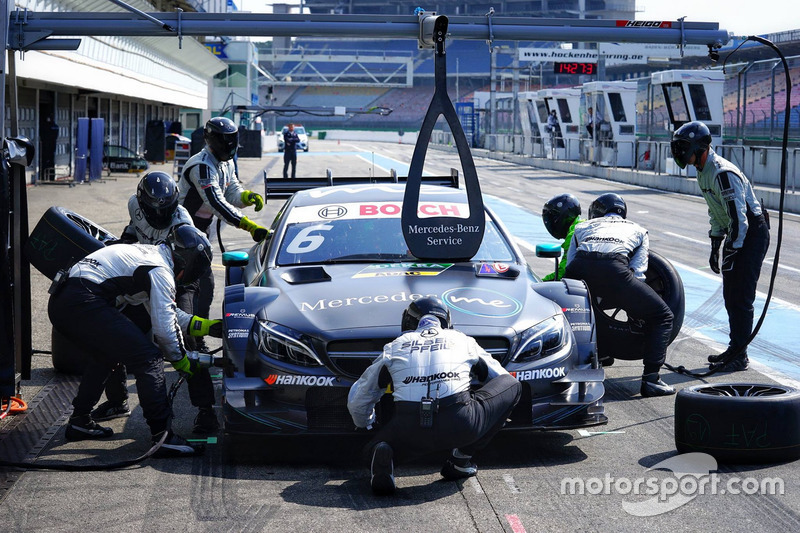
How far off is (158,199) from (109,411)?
1.41 m

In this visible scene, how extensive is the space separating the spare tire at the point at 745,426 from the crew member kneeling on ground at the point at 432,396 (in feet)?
3.24

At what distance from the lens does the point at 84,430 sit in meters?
6.09

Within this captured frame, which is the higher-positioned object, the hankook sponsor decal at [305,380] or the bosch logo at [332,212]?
the bosch logo at [332,212]

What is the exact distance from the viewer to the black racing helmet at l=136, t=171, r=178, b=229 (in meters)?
6.37

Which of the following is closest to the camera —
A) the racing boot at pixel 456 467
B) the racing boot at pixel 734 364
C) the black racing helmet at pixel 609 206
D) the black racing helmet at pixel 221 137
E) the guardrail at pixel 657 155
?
the racing boot at pixel 456 467

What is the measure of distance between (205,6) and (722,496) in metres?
59.4

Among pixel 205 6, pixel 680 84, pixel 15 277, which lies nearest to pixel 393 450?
pixel 15 277

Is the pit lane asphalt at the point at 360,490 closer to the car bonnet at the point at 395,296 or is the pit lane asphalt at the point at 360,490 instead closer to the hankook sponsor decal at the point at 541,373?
the hankook sponsor decal at the point at 541,373

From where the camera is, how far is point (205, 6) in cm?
6081

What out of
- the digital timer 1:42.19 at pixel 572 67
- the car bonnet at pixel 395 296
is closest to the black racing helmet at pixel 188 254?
the car bonnet at pixel 395 296

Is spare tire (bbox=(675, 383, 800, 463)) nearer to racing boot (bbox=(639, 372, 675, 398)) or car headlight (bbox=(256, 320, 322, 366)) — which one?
racing boot (bbox=(639, 372, 675, 398))

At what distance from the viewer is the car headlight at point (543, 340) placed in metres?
5.68

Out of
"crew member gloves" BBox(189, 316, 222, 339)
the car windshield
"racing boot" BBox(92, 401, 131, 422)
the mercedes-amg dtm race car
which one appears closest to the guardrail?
Result: the car windshield

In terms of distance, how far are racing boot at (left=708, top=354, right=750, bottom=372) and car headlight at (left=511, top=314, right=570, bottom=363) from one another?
2.43 meters
